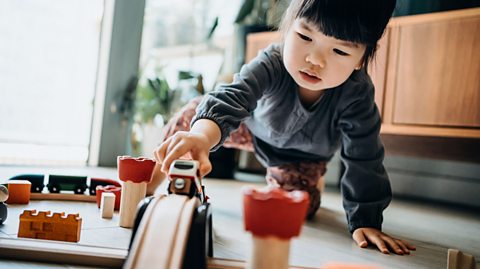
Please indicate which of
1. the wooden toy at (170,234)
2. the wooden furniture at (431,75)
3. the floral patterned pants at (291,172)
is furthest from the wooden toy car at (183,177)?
the wooden furniture at (431,75)

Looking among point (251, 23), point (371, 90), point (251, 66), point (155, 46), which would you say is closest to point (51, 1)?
point (155, 46)

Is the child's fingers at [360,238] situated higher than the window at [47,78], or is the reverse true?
the window at [47,78]

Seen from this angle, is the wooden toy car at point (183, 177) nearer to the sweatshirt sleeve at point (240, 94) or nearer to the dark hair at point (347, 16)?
the sweatshirt sleeve at point (240, 94)

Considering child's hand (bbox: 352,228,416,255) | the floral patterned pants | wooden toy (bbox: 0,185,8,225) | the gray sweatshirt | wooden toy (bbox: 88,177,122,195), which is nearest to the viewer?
wooden toy (bbox: 0,185,8,225)

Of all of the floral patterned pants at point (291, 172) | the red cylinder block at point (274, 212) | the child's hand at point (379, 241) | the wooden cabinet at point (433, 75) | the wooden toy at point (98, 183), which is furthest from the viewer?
the wooden cabinet at point (433, 75)

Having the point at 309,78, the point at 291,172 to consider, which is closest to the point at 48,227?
the point at 309,78

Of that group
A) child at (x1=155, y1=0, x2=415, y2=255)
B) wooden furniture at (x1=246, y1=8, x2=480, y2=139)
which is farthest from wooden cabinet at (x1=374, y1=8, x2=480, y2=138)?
child at (x1=155, y1=0, x2=415, y2=255)

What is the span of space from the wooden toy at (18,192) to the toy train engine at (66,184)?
89 mm

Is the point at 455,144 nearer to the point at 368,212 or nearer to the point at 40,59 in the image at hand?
the point at 368,212

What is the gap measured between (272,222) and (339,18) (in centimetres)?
43

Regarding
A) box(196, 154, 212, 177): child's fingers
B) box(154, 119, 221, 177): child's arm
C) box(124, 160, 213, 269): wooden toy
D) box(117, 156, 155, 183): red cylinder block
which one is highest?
box(154, 119, 221, 177): child's arm

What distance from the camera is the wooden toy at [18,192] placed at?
79 centimetres

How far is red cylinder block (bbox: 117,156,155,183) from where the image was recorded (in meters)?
0.64

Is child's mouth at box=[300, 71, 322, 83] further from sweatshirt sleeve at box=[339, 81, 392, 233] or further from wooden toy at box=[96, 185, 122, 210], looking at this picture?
wooden toy at box=[96, 185, 122, 210]
